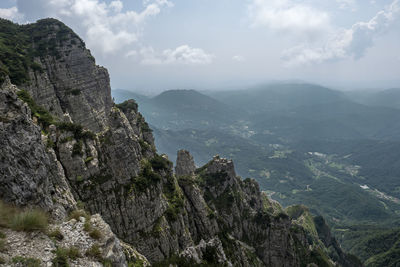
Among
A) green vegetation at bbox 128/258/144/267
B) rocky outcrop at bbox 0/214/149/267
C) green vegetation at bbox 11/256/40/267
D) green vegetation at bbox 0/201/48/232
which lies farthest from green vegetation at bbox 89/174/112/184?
green vegetation at bbox 11/256/40/267

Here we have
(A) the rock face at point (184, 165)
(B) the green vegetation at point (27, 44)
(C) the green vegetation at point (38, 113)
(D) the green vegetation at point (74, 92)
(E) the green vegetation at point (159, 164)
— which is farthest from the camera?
(A) the rock face at point (184, 165)

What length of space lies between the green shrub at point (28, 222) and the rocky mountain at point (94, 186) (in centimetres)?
10

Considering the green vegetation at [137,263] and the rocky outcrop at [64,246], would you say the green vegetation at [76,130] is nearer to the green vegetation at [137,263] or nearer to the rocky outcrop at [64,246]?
the green vegetation at [137,263]

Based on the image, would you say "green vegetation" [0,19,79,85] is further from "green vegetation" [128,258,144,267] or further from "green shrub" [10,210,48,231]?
"green shrub" [10,210,48,231]

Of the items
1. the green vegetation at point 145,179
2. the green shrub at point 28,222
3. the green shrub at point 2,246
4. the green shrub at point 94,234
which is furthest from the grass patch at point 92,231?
the green vegetation at point 145,179

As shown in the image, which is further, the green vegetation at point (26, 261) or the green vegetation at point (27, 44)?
the green vegetation at point (27, 44)

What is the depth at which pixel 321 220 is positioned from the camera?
5733 inches

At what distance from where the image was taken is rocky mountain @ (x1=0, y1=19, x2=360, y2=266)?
15.0 m

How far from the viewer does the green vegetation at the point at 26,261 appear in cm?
1085

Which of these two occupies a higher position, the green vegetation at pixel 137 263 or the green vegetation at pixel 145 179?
the green vegetation at pixel 145 179

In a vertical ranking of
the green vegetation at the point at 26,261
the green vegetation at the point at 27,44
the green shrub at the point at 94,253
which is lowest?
the green shrub at the point at 94,253

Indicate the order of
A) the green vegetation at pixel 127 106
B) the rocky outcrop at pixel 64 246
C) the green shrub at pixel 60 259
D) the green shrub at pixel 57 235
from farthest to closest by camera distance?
Answer: the green vegetation at pixel 127 106, the green shrub at pixel 57 235, the green shrub at pixel 60 259, the rocky outcrop at pixel 64 246

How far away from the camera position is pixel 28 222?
41.9 feet

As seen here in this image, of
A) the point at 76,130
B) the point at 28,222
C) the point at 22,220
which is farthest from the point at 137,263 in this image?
the point at 76,130
